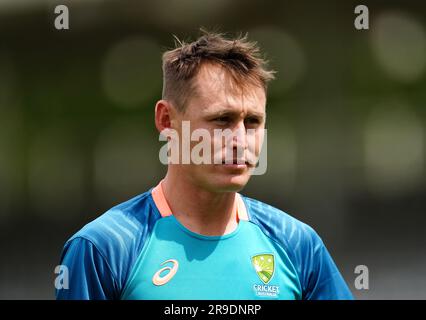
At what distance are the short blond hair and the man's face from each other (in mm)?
33

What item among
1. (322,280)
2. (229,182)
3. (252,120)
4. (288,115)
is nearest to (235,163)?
(229,182)

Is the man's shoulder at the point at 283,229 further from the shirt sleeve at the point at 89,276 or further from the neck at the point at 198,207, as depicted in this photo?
the shirt sleeve at the point at 89,276

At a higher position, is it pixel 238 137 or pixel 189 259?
pixel 238 137

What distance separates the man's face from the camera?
2.54 meters

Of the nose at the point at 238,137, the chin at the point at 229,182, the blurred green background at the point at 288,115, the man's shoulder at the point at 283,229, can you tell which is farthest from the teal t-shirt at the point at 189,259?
the blurred green background at the point at 288,115

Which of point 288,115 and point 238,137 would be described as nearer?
point 238,137

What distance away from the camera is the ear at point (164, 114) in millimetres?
2697

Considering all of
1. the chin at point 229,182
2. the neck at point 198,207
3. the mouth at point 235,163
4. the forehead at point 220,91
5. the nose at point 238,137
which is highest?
the forehead at point 220,91

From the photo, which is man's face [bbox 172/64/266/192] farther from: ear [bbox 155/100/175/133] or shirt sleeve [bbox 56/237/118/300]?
shirt sleeve [bbox 56/237/118/300]

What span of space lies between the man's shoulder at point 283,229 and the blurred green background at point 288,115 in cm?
293

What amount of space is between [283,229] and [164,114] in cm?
70

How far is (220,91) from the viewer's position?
255 cm

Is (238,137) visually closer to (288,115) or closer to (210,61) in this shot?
(210,61)
